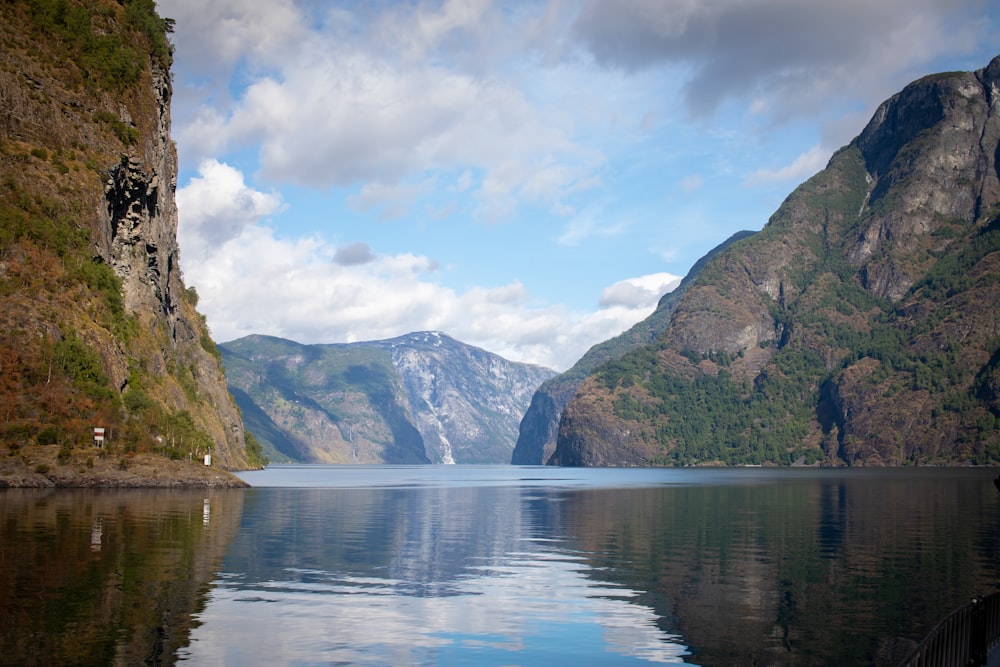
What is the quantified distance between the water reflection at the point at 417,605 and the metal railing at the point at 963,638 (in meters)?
8.76

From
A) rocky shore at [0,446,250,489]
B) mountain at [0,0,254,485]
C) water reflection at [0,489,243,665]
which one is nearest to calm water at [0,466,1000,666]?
water reflection at [0,489,243,665]

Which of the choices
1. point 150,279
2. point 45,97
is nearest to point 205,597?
point 45,97

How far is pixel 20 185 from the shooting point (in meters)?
126

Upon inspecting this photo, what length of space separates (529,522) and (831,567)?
4023cm

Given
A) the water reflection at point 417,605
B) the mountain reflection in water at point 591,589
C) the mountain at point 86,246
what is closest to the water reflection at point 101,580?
the water reflection at point 417,605

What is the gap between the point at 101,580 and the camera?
134 feet

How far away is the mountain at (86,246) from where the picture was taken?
111000 mm

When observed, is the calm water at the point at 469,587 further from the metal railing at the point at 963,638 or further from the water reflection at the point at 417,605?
the metal railing at the point at 963,638

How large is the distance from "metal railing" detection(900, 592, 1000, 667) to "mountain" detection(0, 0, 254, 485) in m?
104

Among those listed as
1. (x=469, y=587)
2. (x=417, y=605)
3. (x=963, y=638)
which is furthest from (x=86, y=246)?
(x=963, y=638)

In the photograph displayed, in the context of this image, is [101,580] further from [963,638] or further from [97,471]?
[97,471]

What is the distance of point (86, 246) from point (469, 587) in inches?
4088

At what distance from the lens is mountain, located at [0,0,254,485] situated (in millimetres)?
111000

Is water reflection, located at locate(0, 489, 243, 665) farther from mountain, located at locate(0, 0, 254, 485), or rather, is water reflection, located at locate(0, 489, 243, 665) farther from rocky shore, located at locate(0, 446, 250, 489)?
mountain, located at locate(0, 0, 254, 485)
